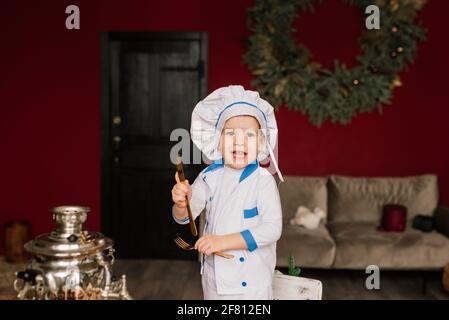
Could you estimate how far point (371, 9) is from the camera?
457 centimetres

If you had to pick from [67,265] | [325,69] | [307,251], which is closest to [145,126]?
[325,69]

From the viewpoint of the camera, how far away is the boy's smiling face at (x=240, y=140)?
1.60 metres

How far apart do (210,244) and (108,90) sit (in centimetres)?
346

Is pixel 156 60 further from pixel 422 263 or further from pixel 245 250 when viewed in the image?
pixel 245 250

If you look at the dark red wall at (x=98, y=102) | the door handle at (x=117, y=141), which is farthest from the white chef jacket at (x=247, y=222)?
the door handle at (x=117, y=141)

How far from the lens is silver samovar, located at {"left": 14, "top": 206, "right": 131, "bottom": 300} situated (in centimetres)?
140

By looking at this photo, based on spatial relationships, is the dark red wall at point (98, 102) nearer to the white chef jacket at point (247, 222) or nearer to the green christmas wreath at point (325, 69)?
the green christmas wreath at point (325, 69)

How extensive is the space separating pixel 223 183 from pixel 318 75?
3.19m

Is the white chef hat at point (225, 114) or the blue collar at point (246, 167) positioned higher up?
the white chef hat at point (225, 114)

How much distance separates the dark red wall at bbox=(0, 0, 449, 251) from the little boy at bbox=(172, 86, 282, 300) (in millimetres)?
3081

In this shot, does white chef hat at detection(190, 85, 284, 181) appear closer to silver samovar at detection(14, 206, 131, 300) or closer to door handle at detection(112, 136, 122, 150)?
silver samovar at detection(14, 206, 131, 300)

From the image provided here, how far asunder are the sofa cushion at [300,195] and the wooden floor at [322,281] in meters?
0.48

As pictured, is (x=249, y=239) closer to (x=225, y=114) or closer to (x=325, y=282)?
(x=225, y=114)

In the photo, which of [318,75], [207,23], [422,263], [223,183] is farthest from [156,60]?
[223,183]
